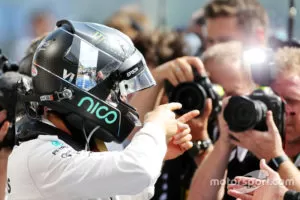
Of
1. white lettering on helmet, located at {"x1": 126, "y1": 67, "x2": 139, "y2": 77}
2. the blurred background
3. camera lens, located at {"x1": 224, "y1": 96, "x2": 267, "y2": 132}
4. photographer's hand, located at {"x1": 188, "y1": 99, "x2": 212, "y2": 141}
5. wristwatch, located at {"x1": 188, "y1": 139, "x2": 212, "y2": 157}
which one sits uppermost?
white lettering on helmet, located at {"x1": 126, "y1": 67, "x2": 139, "y2": 77}

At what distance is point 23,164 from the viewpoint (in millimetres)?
2730

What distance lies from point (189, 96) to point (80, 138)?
3.12 ft

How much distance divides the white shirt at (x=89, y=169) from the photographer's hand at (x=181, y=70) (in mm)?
1076

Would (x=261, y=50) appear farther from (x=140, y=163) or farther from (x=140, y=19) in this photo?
(x=140, y=19)

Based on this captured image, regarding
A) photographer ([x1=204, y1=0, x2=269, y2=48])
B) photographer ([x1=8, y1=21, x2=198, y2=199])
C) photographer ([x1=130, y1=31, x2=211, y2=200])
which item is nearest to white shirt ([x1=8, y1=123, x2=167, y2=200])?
photographer ([x1=8, y1=21, x2=198, y2=199])

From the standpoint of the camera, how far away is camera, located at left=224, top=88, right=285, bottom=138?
322 centimetres

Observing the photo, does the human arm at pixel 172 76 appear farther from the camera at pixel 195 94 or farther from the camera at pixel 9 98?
the camera at pixel 9 98

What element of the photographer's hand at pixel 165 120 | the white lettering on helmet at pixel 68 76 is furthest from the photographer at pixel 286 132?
the white lettering on helmet at pixel 68 76

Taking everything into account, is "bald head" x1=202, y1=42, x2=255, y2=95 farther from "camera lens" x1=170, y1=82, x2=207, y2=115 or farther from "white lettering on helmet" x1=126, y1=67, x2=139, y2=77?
"white lettering on helmet" x1=126, y1=67, x2=139, y2=77

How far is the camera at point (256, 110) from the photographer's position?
3221mm

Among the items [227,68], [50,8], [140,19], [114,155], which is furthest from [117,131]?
[50,8]

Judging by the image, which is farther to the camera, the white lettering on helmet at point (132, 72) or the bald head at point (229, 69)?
the bald head at point (229, 69)

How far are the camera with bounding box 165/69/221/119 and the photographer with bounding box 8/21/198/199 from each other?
2.25ft

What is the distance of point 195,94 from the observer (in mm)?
3684
